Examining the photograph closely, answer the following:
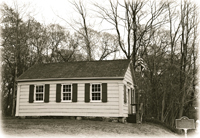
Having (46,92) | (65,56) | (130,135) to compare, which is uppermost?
(65,56)

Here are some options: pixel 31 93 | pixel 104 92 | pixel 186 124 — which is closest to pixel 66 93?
pixel 31 93

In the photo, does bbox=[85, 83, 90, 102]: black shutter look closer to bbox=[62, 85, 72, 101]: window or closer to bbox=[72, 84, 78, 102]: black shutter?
bbox=[72, 84, 78, 102]: black shutter

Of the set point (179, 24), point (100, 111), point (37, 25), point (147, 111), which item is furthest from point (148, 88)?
point (37, 25)

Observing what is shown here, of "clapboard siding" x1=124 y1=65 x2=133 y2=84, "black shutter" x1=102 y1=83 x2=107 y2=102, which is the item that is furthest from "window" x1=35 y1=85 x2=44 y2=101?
"clapboard siding" x1=124 y1=65 x2=133 y2=84

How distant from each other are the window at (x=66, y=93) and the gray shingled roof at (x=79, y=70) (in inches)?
33.1

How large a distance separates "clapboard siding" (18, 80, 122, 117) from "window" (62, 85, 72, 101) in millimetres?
387

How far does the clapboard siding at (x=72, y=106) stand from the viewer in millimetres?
20516

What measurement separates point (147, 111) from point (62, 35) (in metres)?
16.1

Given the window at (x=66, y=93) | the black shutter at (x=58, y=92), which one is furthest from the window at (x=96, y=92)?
the black shutter at (x=58, y=92)

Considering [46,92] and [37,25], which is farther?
[37,25]

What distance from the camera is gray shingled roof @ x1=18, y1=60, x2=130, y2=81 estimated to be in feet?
70.8

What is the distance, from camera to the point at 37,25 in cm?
3531

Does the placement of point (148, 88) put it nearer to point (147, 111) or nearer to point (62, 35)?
point (147, 111)

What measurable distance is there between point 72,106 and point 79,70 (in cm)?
323
